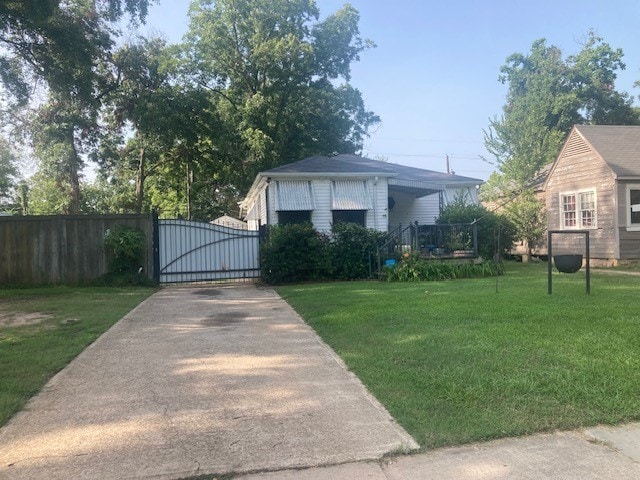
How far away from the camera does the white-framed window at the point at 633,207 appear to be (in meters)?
16.3

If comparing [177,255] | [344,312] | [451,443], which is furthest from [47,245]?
[451,443]

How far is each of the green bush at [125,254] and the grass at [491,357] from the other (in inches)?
258

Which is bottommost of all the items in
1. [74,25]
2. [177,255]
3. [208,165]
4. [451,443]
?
[451,443]

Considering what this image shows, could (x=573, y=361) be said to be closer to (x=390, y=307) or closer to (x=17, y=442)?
(x=390, y=307)

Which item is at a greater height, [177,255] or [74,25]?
[74,25]

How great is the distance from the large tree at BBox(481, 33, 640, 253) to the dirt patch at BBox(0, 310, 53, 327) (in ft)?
72.7

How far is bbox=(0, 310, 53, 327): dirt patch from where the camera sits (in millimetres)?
7721

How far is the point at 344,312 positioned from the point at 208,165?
20967 millimetres

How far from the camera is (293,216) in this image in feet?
56.5

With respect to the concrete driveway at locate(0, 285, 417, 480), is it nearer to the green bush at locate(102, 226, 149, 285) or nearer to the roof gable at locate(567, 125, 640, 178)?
the green bush at locate(102, 226, 149, 285)

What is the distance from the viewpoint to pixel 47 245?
13.3m

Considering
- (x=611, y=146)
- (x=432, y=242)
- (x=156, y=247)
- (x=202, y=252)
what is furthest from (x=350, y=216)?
(x=611, y=146)

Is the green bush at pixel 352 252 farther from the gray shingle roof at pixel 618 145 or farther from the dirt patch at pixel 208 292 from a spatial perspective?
the gray shingle roof at pixel 618 145

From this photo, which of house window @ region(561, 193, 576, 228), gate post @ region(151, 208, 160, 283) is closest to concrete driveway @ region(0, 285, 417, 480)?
gate post @ region(151, 208, 160, 283)
